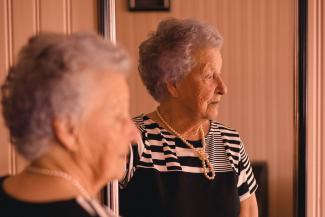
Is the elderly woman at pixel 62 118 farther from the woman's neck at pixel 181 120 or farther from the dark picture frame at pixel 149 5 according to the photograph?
the dark picture frame at pixel 149 5

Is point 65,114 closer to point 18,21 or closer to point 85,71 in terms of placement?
point 85,71

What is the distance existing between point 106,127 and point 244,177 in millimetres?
800

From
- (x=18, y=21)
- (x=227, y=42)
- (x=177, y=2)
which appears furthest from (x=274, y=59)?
(x=18, y=21)

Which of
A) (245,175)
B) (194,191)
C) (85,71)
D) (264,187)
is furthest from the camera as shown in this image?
(264,187)

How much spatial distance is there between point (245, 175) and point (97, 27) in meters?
0.74

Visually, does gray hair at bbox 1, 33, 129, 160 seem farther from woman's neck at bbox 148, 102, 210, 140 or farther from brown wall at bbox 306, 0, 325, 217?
brown wall at bbox 306, 0, 325, 217

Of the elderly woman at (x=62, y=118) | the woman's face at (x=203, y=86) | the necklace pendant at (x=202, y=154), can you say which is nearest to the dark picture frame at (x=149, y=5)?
the woman's face at (x=203, y=86)

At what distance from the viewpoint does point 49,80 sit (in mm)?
898

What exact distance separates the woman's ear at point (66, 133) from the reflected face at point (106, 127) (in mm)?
13

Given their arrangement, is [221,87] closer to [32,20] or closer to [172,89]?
[172,89]

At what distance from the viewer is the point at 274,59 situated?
1780 millimetres

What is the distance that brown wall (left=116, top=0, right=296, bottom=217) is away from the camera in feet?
5.72

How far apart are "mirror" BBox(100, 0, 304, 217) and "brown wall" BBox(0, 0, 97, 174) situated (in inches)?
6.8

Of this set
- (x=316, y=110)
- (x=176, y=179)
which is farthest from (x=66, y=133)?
(x=316, y=110)
